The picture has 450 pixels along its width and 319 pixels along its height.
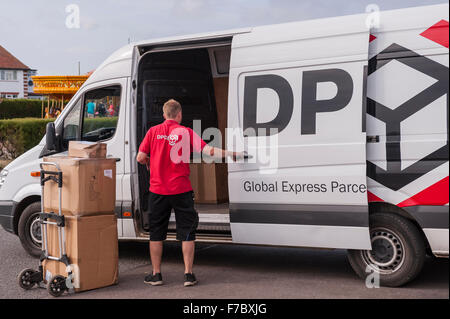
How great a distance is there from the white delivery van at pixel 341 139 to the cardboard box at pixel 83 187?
2.82ft

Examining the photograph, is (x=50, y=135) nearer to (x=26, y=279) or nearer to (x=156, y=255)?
(x=26, y=279)

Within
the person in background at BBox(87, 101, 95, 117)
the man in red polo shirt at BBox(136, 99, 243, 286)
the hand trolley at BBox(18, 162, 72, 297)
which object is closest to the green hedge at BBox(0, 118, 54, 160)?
the person in background at BBox(87, 101, 95, 117)

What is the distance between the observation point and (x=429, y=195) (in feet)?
18.0

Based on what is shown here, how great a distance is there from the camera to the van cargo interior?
279 inches

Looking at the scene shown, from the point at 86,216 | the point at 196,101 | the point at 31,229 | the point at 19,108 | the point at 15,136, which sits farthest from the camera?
the point at 19,108

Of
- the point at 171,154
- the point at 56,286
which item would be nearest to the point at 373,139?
the point at 171,154

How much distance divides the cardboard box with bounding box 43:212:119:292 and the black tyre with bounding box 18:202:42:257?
1471 mm

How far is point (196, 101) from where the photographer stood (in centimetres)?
855

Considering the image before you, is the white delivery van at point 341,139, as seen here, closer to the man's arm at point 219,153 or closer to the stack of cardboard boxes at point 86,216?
the man's arm at point 219,153

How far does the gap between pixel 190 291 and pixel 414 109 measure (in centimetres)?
264

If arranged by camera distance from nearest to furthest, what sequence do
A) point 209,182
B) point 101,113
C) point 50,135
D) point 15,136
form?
point 50,135 < point 101,113 < point 209,182 < point 15,136

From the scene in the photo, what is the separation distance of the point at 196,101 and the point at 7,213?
9.20 feet

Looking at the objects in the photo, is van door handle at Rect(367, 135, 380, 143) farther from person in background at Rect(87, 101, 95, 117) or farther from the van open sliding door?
person in background at Rect(87, 101, 95, 117)
